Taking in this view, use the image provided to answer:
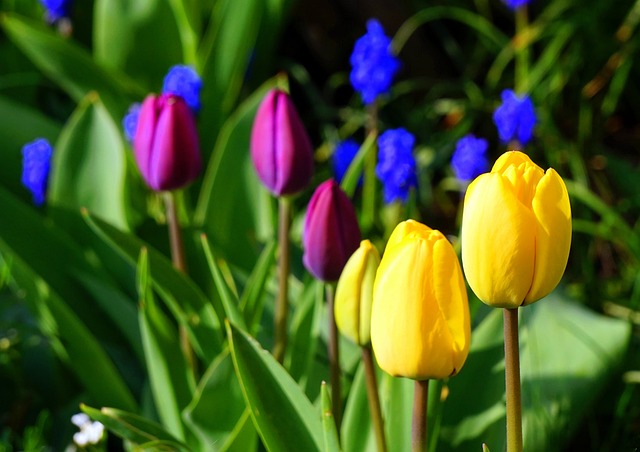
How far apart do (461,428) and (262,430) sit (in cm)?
31

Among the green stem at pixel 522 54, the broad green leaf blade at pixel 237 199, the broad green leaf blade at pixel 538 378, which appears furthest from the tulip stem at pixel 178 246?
the green stem at pixel 522 54

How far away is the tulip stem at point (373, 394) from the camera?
3.15ft

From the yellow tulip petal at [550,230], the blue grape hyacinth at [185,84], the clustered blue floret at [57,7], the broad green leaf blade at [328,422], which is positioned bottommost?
the broad green leaf blade at [328,422]

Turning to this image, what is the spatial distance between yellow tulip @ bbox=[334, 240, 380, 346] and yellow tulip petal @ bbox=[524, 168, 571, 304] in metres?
0.21

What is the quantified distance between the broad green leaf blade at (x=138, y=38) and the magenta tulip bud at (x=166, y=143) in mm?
704

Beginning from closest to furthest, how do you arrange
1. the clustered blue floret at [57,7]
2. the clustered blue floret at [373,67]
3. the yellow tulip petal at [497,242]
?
the yellow tulip petal at [497,242] < the clustered blue floret at [373,67] < the clustered blue floret at [57,7]

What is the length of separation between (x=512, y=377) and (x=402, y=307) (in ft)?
0.36

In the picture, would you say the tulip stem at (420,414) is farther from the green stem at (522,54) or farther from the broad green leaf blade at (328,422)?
the green stem at (522,54)

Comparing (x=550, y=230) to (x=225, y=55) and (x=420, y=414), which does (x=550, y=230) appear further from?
(x=225, y=55)

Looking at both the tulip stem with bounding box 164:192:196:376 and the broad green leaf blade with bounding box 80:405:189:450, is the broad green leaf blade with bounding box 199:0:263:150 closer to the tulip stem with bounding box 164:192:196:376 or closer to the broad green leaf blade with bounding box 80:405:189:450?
the tulip stem with bounding box 164:192:196:376

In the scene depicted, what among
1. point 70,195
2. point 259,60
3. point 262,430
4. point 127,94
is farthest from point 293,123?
point 259,60

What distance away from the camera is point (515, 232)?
2.31 feet

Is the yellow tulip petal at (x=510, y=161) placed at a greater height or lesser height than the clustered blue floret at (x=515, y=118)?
lesser

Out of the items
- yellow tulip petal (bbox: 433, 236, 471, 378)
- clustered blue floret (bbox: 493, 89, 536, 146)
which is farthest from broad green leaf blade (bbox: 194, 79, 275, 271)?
yellow tulip petal (bbox: 433, 236, 471, 378)
